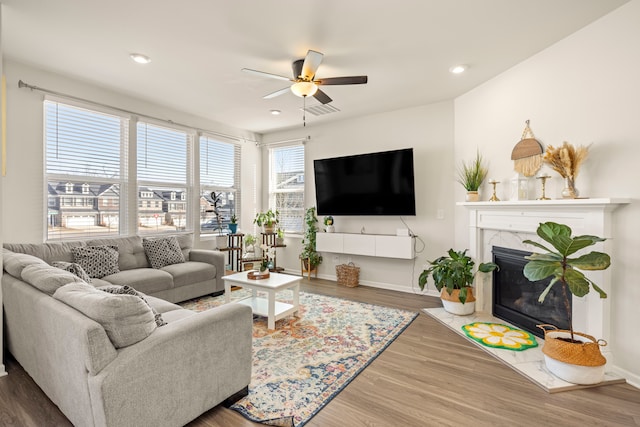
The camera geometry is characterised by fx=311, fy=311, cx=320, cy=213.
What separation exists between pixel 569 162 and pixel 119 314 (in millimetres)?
3354

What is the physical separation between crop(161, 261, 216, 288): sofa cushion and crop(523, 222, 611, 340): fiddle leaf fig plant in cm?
361

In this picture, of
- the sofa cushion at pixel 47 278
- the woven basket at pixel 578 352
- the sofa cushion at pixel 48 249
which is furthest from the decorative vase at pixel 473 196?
the sofa cushion at pixel 48 249

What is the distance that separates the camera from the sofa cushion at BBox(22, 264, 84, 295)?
187cm

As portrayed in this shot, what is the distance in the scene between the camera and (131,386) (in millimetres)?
1440

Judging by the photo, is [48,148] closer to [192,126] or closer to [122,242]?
[122,242]

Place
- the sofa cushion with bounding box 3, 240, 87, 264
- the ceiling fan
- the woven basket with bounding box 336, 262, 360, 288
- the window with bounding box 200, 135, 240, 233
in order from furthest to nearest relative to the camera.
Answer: the window with bounding box 200, 135, 240, 233
the woven basket with bounding box 336, 262, 360, 288
the sofa cushion with bounding box 3, 240, 87, 264
the ceiling fan

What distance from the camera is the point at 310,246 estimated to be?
17.9 feet

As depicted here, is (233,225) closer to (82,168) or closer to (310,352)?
(82,168)

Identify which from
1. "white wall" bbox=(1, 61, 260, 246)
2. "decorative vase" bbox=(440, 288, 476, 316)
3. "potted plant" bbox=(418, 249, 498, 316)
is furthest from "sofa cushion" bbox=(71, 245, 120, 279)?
"decorative vase" bbox=(440, 288, 476, 316)

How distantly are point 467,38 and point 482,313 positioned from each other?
2.88 meters

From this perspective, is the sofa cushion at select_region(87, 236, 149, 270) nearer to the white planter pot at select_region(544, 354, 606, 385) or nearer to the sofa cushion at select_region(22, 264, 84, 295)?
the sofa cushion at select_region(22, 264, 84, 295)

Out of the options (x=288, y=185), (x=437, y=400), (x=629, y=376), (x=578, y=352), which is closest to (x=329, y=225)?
(x=288, y=185)

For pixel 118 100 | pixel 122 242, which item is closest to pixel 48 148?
pixel 118 100

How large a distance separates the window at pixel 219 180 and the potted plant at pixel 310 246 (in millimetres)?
1367
